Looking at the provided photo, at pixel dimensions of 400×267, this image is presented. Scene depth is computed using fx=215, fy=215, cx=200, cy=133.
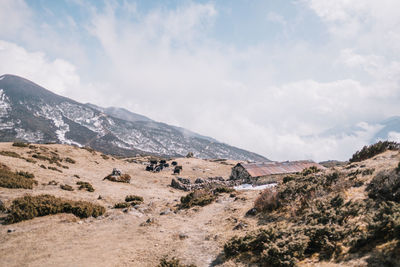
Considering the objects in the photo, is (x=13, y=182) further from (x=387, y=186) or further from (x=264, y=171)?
(x=264, y=171)

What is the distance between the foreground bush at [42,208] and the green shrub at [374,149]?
25438 mm

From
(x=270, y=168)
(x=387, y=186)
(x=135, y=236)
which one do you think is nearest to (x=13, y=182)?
(x=135, y=236)

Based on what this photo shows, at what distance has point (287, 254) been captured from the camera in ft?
22.4

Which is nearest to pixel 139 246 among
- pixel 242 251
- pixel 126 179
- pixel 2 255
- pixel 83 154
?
pixel 242 251

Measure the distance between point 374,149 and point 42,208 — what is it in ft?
95.9

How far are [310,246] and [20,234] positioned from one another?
14380mm

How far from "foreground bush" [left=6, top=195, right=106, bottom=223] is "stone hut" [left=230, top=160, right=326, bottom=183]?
89.3 feet

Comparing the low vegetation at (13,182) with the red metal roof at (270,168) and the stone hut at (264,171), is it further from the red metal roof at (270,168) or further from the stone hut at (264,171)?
the red metal roof at (270,168)

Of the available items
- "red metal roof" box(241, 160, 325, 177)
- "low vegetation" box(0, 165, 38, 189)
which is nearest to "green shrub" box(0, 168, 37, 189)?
"low vegetation" box(0, 165, 38, 189)

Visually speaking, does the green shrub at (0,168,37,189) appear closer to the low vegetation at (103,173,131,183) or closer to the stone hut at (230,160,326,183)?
the low vegetation at (103,173,131,183)

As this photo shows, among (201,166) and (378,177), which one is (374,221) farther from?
(201,166)

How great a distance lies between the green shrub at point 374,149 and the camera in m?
20.5

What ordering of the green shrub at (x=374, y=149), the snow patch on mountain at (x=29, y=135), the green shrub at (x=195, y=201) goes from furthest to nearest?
the snow patch on mountain at (x=29, y=135) < the green shrub at (x=374, y=149) < the green shrub at (x=195, y=201)

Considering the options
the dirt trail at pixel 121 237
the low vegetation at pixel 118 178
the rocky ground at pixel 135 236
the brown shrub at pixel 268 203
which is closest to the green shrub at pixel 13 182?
the rocky ground at pixel 135 236
